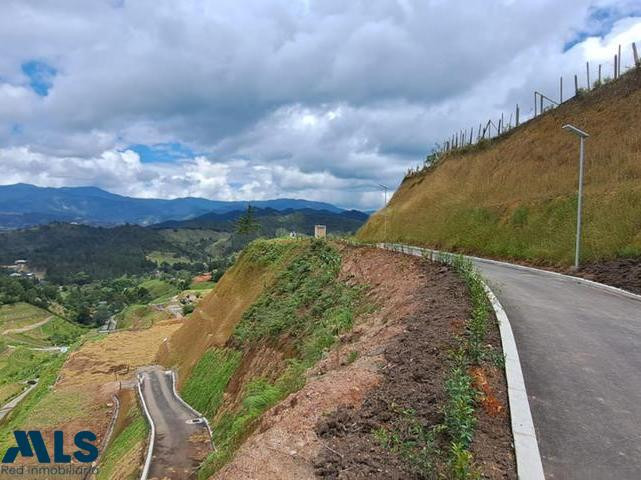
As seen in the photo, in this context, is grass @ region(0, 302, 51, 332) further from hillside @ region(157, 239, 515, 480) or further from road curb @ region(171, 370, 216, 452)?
hillside @ region(157, 239, 515, 480)

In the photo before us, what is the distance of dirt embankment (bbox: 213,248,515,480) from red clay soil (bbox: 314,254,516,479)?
0.04 ft

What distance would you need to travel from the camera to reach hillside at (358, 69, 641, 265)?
21.0 metres

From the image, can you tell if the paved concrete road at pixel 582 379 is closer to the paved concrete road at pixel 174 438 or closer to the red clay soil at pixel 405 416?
the red clay soil at pixel 405 416

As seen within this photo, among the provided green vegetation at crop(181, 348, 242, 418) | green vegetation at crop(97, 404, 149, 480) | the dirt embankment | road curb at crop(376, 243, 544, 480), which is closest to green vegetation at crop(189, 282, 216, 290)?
green vegetation at crop(181, 348, 242, 418)

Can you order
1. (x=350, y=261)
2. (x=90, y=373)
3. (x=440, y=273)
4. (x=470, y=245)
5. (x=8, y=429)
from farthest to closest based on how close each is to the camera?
(x=90, y=373), (x=8, y=429), (x=470, y=245), (x=350, y=261), (x=440, y=273)

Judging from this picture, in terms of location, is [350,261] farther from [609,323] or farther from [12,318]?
[12,318]

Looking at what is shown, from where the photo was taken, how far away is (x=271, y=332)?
63.6ft

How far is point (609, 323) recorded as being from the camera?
10664 mm

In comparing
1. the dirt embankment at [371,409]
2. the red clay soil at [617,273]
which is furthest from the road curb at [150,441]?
the red clay soil at [617,273]

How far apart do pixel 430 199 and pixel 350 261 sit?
21176 mm

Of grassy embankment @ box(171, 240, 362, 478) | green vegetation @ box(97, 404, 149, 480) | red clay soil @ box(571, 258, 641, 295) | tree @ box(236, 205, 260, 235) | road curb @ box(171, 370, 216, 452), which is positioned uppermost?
tree @ box(236, 205, 260, 235)

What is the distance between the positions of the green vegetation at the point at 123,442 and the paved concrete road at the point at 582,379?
14.5m

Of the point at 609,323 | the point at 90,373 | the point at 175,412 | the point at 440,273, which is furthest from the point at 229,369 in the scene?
the point at 90,373

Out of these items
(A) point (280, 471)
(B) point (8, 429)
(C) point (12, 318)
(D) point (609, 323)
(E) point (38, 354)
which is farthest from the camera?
(C) point (12, 318)
